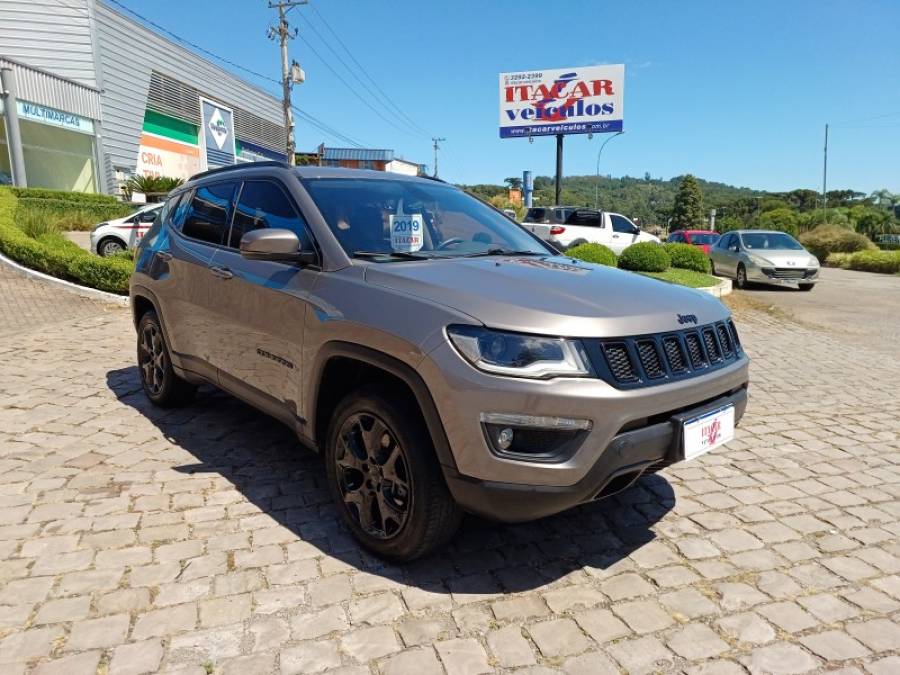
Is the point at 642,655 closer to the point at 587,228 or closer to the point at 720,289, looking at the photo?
the point at 720,289

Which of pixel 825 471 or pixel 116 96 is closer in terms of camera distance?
pixel 825 471

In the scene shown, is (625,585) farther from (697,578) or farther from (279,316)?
(279,316)

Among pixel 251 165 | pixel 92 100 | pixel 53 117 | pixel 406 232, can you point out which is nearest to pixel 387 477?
pixel 406 232

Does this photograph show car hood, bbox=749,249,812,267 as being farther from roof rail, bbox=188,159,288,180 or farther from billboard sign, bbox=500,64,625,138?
roof rail, bbox=188,159,288,180

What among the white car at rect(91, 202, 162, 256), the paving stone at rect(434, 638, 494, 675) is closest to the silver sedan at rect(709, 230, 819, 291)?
the white car at rect(91, 202, 162, 256)

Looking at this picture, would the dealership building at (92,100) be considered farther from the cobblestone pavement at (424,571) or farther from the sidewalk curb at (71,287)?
the cobblestone pavement at (424,571)

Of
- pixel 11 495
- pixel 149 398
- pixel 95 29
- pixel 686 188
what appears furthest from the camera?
pixel 686 188

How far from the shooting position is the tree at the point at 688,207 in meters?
77.9

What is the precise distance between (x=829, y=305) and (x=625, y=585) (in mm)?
12155

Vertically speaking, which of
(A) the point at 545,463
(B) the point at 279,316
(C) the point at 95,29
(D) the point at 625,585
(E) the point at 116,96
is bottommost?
(D) the point at 625,585

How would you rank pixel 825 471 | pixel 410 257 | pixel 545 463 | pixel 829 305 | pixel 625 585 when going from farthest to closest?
1. pixel 829 305
2. pixel 825 471
3. pixel 410 257
4. pixel 625 585
5. pixel 545 463

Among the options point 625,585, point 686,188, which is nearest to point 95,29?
point 625,585

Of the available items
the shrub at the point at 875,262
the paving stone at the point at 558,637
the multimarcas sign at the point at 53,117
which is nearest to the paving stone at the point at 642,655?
the paving stone at the point at 558,637

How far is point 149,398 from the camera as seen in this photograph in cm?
497
